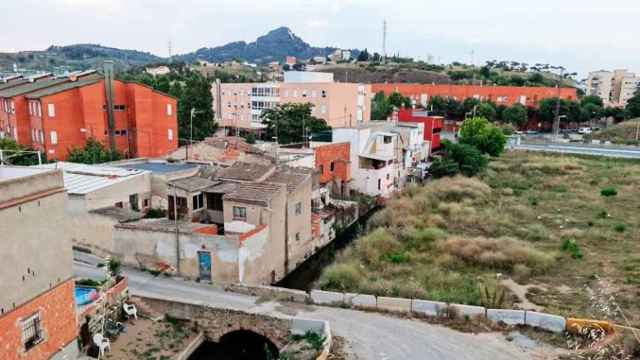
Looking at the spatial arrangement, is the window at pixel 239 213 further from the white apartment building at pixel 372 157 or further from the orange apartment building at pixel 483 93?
the orange apartment building at pixel 483 93

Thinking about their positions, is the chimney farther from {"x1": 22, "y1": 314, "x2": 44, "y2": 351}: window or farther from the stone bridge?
{"x1": 22, "y1": 314, "x2": 44, "y2": 351}: window

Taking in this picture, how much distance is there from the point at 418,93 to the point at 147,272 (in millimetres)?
69421

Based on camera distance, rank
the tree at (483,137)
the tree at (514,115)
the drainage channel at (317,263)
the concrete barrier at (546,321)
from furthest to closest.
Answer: the tree at (514,115) < the tree at (483,137) < the drainage channel at (317,263) < the concrete barrier at (546,321)

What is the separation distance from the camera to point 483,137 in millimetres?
49531

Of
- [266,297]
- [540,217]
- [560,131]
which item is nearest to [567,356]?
[266,297]

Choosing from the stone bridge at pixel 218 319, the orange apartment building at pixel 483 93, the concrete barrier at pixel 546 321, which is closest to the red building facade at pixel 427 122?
the orange apartment building at pixel 483 93

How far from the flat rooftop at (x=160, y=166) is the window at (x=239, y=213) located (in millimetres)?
5695

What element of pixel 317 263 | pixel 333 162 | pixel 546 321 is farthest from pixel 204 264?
pixel 333 162

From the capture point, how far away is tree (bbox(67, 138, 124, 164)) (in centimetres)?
2912

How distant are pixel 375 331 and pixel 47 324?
Answer: 9051 mm

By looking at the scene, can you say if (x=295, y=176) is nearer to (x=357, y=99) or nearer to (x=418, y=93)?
(x=357, y=99)

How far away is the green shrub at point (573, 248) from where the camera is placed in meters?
23.5

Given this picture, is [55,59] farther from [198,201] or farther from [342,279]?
[342,279]

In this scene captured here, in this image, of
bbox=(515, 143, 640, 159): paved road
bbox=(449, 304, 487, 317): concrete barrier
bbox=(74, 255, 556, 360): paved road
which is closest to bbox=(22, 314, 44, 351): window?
bbox=(74, 255, 556, 360): paved road
